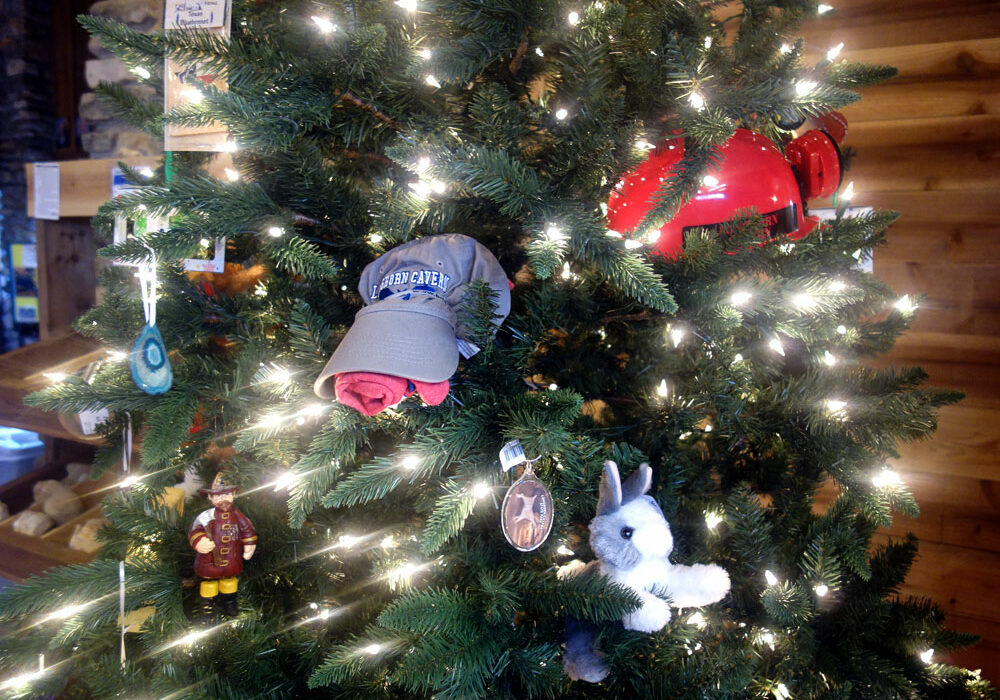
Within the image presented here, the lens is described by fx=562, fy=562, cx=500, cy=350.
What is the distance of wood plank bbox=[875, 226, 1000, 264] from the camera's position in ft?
4.17

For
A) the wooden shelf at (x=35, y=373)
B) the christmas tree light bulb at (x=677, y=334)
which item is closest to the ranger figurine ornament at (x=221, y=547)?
the christmas tree light bulb at (x=677, y=334)

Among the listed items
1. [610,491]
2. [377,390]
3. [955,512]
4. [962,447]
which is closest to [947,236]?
[962,447]

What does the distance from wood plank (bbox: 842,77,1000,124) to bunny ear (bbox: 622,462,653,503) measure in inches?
42.7

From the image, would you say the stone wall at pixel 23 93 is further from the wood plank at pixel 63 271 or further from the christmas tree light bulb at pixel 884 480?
the christmas tree light bulb at pixel 884 480

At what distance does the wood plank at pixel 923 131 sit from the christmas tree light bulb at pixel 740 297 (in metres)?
0.96

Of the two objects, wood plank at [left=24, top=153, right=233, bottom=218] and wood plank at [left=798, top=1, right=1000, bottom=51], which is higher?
wood plank at [left=798, top=1, right=1000, bottom=51]

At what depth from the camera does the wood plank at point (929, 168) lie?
1257 mm

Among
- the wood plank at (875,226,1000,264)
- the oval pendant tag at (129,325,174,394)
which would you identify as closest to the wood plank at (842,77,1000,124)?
the wood plank at (875,226,1000,264)

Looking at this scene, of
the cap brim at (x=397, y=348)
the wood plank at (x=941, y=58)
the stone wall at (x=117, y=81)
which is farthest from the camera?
the stone wall at (x=117, y=81)

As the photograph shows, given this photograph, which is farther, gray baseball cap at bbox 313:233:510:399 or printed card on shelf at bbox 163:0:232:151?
printed card on shelf at bbox 163:0:232:151

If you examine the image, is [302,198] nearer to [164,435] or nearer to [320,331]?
[320,331]

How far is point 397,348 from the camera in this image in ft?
1.78

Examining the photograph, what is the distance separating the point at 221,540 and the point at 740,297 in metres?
0.70

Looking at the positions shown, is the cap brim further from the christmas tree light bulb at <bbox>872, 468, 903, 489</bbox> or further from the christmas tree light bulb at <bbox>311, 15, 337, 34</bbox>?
the christmas tree light bulb at <bbox>872, 468, 903, 489</bbox>
